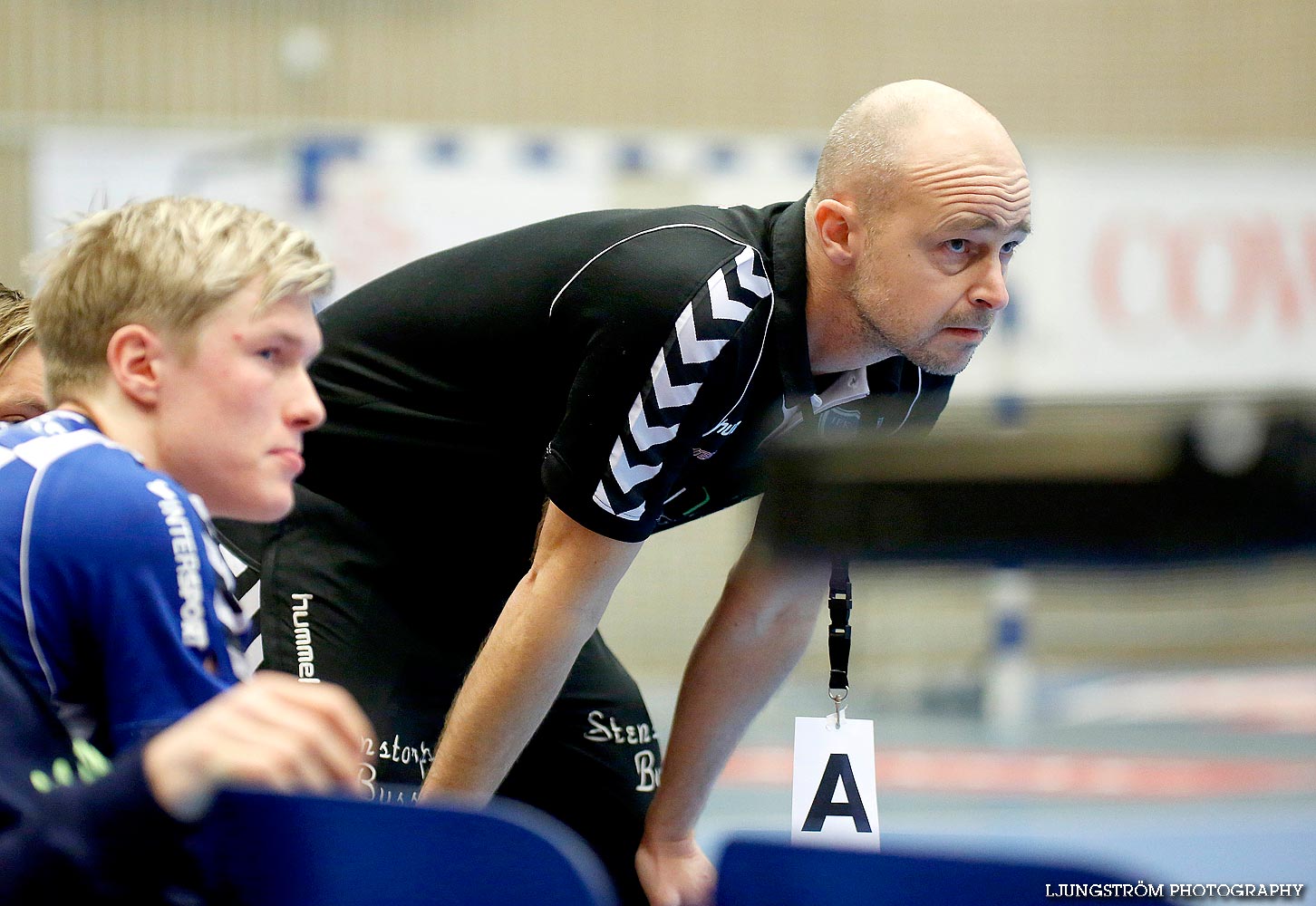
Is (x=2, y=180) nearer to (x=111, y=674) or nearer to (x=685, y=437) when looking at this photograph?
(x=685, y=437)

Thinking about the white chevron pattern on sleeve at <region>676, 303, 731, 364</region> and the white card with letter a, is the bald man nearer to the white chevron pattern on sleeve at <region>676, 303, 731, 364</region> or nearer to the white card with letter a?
the white chevron pattern on sleeve at <region>676, 303, 731, 364</region>

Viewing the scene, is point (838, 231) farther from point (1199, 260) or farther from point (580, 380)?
point (1199, 260)

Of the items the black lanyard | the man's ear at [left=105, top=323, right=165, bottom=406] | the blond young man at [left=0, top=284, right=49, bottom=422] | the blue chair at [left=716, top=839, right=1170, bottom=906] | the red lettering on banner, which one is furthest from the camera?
the red lettering on banner

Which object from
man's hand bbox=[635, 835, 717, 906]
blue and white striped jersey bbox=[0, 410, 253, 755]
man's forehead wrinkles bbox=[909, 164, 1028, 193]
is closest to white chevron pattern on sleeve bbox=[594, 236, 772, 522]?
man's forehead wrinkles bbox=[909, 164, 1028, 193]

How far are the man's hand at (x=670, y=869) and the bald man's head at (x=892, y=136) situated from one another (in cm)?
96

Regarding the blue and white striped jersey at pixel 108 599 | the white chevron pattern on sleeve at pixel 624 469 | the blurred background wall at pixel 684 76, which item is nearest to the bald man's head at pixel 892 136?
the white chevron pattern on sleeve at pixel 624 469

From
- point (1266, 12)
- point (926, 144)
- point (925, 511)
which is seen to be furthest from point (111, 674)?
point (1266, 12)

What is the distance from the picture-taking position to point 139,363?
3.36 feet

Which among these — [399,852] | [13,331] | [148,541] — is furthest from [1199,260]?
[399,852]

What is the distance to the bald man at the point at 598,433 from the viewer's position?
5.30 feet

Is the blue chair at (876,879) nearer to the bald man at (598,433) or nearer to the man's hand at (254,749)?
the man's hand at (254,749)

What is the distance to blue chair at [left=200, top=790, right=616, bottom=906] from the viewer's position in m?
0.61

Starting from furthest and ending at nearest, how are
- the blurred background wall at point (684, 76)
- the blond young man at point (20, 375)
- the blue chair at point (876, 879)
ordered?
the blurred background wall at point (684, 76)
the blond young man at point (20, 375)
the blue chair at point (876, 879)

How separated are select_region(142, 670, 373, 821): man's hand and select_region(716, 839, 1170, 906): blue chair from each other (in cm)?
22
